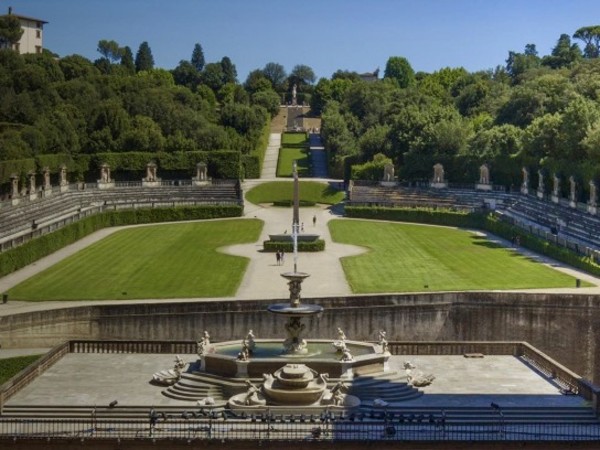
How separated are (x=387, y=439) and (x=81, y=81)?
114595 mm

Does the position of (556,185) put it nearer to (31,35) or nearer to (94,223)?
(94,223)

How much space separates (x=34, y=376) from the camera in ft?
123

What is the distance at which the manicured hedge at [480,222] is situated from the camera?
68.6m

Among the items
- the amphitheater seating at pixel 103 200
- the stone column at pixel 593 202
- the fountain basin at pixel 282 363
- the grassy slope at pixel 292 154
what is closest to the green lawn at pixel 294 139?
the grassy slope at pixel 292 154

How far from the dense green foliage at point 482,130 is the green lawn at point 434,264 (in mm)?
12507

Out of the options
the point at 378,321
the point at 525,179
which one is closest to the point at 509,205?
the point at 525,179

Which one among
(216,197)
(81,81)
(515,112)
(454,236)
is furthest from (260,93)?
(454,236)

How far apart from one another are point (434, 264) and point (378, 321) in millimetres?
15625

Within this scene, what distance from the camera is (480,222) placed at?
92062 mm

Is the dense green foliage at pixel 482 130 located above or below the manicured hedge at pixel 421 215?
above

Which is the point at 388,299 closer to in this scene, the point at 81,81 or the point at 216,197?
the point at 216,197

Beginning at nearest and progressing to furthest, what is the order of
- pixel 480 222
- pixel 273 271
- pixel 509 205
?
pixel 273 271, pixel 480 222, pixel 509 205

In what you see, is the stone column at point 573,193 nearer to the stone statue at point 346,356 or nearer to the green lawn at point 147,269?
the green lawn at point 147,269

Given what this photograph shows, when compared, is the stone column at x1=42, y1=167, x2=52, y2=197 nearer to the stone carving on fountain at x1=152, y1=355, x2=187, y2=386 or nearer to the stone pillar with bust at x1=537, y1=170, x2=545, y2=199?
the stone pillar with bust at x1=537, y1=170, x2=545, y2=199
